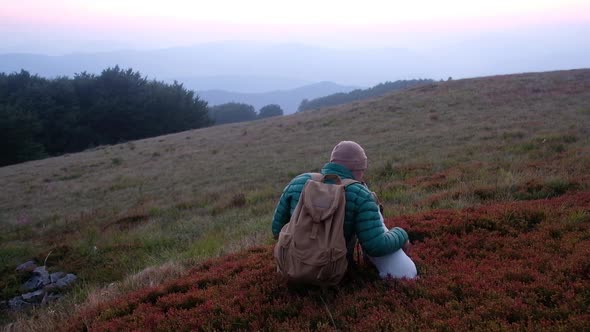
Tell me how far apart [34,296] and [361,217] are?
6.34 meters

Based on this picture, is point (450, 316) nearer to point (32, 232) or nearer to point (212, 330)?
point (212, 330)

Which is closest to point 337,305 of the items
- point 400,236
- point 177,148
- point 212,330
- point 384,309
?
point 384,309

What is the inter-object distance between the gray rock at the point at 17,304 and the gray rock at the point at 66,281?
55 centimetres

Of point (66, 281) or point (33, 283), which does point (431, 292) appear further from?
point (33, 283)

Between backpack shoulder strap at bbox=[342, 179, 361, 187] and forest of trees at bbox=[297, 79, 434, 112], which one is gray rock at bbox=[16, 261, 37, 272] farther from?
forest of trees at bbox=[297, 79, 434, 112]

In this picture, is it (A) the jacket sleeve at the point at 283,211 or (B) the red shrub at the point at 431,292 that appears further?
(A) the jacket sleeve at the point at 283,211

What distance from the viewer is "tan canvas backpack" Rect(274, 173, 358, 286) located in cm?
366

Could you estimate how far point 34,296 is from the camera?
7582 millimetres

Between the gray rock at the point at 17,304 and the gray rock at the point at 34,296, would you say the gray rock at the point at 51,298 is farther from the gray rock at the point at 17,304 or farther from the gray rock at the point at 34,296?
the gray rock at the point at 17,304

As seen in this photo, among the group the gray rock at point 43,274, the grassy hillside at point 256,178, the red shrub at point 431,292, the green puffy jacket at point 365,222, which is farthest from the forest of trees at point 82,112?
the green puffy jacket at point 365,222

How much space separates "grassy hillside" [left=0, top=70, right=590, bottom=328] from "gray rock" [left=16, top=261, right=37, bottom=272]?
189 millimetres

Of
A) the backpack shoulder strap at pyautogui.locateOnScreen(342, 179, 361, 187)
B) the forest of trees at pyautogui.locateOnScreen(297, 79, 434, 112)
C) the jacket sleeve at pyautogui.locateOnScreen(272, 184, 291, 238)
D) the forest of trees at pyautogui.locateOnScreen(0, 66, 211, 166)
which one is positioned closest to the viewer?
the backpack shoulder strap at pyautogui.locateOnScreen(342, 179, 361, 187)

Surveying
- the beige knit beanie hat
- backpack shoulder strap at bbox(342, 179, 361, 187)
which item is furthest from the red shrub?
the beige knit beanie hat

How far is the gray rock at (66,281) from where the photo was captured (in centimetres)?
787
